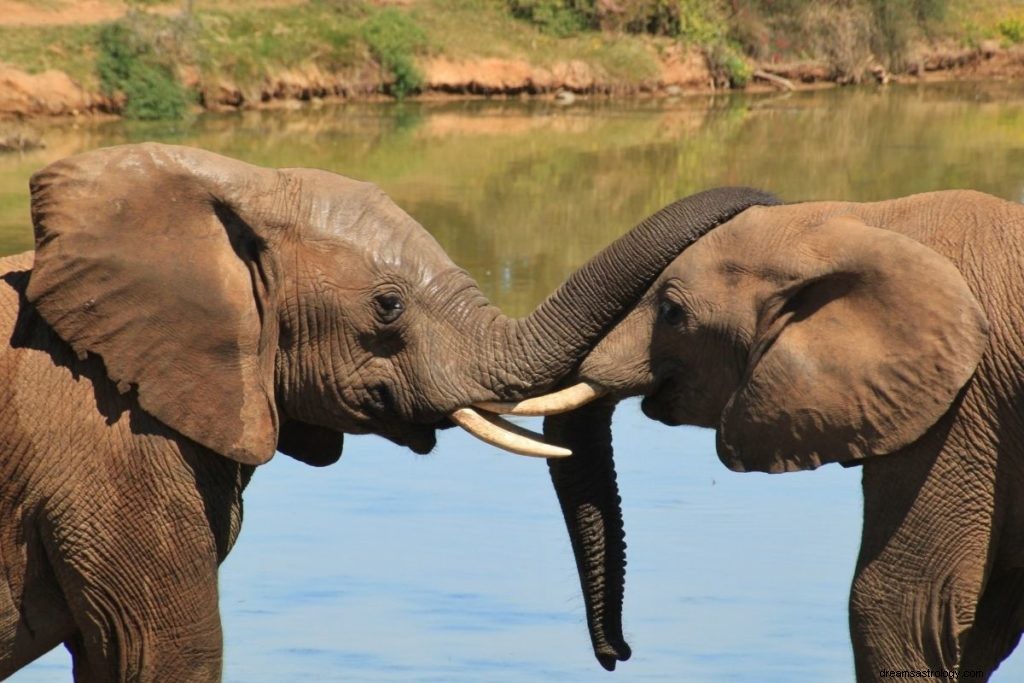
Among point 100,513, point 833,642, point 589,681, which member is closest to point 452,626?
point 589,681

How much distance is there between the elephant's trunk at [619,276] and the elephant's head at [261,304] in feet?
0.22

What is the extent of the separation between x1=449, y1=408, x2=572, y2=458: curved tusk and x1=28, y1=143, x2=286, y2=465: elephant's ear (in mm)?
552

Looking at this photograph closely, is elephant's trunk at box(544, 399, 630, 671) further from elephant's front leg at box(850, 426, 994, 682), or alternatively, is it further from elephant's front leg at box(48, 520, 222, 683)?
elephant's front leg at box(48, 520, 222, 683)

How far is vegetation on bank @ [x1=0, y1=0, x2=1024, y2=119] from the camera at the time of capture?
2845 cm

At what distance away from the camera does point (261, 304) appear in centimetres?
560

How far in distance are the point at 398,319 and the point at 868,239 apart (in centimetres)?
137

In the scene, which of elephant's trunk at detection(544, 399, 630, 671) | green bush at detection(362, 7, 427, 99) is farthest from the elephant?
green bush at detection(362, 7, 427, 99)

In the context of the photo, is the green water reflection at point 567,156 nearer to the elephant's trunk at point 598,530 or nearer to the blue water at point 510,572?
the blue water at point 510,572

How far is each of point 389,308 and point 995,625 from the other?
2.20m

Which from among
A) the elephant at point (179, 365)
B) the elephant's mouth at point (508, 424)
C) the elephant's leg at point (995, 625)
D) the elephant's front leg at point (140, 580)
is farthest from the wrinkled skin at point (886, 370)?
the elephant's front leg at point (140, 580)

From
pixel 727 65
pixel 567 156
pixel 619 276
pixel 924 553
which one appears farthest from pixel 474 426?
pixel 727 65

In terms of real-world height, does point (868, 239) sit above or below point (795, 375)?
above

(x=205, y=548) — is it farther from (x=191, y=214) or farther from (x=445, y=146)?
(x=445, y=146)

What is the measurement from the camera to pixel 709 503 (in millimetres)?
9672
